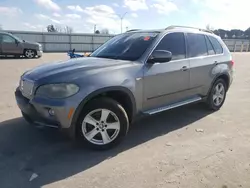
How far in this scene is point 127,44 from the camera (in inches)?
187

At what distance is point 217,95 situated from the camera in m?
5.97

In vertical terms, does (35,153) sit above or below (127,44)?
below

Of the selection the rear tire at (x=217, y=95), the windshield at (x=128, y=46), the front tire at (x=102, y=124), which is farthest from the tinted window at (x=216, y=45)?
the front tire at (x=102, y=124)

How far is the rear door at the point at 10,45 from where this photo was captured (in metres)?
17.1

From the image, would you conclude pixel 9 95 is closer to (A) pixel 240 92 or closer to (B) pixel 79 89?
(B) pixel 79 89

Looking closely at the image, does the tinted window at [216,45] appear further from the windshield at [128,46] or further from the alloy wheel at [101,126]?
the alloy wheel at [101,126]

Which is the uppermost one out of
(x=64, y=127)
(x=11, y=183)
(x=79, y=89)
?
(x=79, y=89)

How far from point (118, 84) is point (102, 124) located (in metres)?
0.62

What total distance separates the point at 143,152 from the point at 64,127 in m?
1.19

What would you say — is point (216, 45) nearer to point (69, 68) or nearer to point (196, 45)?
point (196, 45)

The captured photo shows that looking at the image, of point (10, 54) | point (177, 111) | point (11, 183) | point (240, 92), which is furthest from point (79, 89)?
point (10, 54)

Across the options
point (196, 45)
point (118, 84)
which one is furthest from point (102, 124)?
point (196, 45)

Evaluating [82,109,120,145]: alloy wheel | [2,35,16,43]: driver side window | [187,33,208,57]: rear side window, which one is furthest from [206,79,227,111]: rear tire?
[2,35,16,43]: driver side window

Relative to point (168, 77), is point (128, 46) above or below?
above
